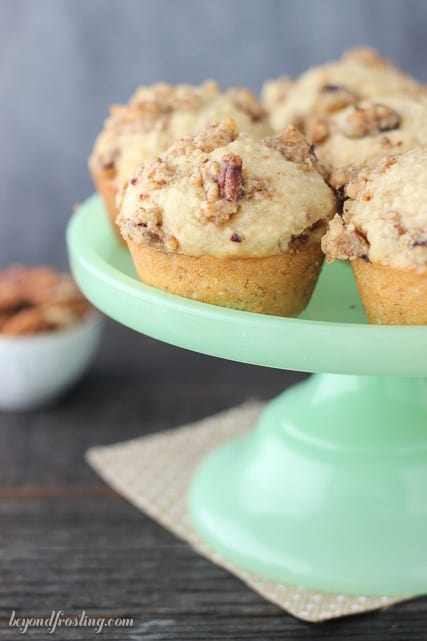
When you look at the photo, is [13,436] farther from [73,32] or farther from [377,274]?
[73,32]

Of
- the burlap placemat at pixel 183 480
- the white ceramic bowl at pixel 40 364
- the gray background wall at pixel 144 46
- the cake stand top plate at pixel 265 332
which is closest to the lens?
the cake stand top plate at pixel 265 332

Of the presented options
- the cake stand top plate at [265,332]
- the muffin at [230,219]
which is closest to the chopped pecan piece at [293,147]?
the muffin at [230,219]

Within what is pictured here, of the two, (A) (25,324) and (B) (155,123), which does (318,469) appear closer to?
(B) (155,123)

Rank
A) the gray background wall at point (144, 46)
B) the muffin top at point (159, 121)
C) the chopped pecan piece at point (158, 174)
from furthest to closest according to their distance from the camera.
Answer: the gray background wall at point (144, 46) < the muffin top at point (159, 121) < the chopped pecan piece at point (158, 174)

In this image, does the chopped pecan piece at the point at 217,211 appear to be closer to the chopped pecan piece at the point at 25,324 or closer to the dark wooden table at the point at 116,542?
the dark wooden table at the point at 116,542

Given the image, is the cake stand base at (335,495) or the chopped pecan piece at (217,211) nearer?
the chopped pecan piece at (217,211)

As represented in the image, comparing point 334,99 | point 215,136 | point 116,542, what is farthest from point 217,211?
point 116,542

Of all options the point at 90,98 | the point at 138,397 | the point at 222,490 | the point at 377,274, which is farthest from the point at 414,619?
the point at 90,98
